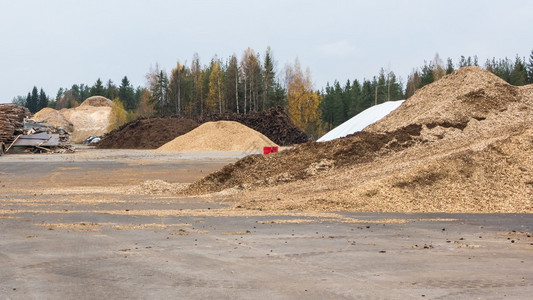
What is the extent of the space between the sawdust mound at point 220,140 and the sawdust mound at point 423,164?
2571 centimetres

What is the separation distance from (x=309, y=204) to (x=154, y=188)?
8354mm

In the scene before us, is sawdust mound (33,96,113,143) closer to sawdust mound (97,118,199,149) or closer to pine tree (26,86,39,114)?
sawdust mound (97,118,199,149)

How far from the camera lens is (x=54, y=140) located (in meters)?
54.2

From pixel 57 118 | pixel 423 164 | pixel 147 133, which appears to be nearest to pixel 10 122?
pixel 147 133

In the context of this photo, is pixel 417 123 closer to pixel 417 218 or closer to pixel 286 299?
pixel 417 218

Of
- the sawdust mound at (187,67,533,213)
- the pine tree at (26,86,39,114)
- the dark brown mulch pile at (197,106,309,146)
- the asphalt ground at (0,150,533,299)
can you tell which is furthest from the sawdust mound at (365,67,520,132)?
the pine tree at (26,86,39,114)

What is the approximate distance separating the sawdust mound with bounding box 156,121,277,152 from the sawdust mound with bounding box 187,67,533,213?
25.7 meters

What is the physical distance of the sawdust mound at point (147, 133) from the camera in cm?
6731

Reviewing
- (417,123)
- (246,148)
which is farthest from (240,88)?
(417,123)

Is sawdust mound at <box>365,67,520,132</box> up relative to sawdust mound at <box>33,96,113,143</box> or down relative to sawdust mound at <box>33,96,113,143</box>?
down

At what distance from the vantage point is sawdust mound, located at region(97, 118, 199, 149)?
67.3 meters

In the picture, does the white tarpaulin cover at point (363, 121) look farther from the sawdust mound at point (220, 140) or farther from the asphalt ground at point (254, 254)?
the asphalt ground at point (254, 254)

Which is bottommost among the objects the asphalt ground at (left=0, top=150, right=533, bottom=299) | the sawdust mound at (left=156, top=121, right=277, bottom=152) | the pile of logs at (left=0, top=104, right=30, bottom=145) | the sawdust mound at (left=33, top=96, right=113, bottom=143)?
the asphalt ground at (left=0, top=150, right=533, bottom=299)

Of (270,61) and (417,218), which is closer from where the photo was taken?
(417,218)
